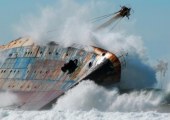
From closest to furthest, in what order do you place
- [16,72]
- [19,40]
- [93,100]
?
[93,100] → [16,72] → [19,40]

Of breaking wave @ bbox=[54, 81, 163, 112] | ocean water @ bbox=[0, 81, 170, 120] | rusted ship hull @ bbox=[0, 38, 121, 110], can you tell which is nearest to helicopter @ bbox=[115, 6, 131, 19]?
rusted ship hull @ bbox=[0, 38, 121, 110]

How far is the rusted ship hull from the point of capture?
38.2 m

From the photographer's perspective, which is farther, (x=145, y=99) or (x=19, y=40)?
(x=19, y=40)

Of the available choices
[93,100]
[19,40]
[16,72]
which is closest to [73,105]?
[93,100]

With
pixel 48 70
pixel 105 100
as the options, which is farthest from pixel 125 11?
pixel 105 100

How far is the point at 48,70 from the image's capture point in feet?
138

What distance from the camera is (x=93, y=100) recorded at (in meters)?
36.8

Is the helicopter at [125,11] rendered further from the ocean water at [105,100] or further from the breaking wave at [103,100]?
the breaking wave at [103,100]

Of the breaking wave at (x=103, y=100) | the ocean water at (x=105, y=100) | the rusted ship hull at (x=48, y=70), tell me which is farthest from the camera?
the rusted ship hull at (x=48, y=70)

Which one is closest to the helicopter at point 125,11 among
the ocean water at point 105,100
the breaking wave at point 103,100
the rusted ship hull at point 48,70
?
the rusted ship hull at point 48,70

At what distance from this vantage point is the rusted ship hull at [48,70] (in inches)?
1503

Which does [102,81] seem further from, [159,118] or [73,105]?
[159,118]

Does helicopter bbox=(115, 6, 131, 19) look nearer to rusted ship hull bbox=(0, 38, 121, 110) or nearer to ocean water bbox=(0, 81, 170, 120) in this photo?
rusted ship hull bbox=(0, 38, 121, 110)

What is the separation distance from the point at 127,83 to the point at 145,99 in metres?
3.26
